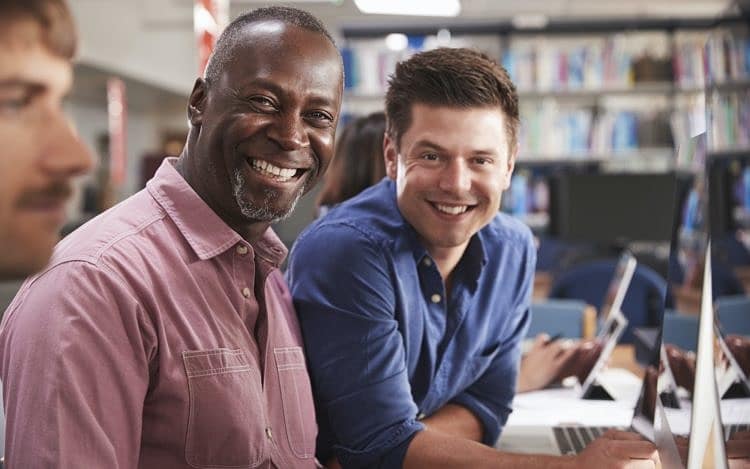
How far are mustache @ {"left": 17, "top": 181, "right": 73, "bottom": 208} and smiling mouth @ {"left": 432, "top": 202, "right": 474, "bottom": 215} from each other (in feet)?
3.40

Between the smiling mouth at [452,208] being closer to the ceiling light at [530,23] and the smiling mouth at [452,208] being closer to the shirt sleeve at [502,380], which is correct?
the shirt sleeve at [502,380]

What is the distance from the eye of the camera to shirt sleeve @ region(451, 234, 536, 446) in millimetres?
1596

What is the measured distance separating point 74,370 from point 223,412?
8.7 inches

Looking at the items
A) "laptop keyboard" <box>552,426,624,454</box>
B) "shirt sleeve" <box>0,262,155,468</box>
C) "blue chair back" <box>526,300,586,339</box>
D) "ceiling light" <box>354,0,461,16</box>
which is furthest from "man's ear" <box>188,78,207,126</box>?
"ceiling light" <box>354,0,461,16</box>

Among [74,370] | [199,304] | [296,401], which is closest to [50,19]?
[74,370]

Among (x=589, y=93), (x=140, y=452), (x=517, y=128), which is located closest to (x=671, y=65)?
(x=589, y=93)

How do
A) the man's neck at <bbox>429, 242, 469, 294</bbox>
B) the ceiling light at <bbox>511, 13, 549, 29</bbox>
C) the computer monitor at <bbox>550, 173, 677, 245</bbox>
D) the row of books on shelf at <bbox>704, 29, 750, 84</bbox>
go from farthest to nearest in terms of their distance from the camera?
the ceiling light at <bbox>511, 13, 549, 29</bbox>, the row of books on shelf at <bbox>704, 29, 750, 84</bbox>, the computer monitor at <bbox>550, 173, 677, 245</bbox>, the man's neck at <bbox>429, 242, 469, 294</bbox>

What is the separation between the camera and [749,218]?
591 cm

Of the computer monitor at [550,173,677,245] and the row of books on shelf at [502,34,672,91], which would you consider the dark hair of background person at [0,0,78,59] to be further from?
the row of books on shelf at [502,34,672,91]

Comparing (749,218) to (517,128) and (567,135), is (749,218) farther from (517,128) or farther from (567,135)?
(517,128)

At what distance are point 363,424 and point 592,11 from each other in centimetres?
819

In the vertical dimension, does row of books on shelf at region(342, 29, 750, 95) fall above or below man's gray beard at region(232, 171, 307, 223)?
above

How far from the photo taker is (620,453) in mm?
1128

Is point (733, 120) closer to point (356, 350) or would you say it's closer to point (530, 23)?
point (530, 23)
